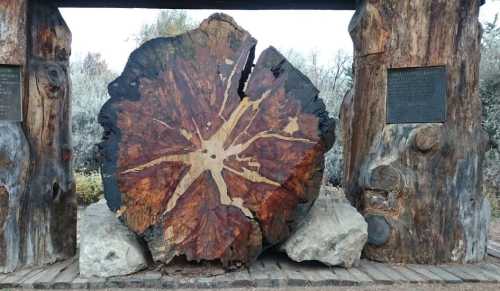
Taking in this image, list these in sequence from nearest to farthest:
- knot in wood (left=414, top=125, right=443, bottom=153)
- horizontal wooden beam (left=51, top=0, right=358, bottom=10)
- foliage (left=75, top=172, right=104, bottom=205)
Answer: knot in wood (left=414, top=125, right=443, bottom=153)
horizontal wooden beam (left=51, top=0, right=358, bottom=10)
foliage (left=75, top=172, right=104, bottom=205)

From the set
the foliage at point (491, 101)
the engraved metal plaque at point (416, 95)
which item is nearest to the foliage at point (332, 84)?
the foliage at point (491, 101)

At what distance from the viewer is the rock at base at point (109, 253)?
3.17 m

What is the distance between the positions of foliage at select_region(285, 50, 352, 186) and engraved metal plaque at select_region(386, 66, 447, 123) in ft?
19.0

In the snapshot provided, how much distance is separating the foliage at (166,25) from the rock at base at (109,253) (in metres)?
15.6

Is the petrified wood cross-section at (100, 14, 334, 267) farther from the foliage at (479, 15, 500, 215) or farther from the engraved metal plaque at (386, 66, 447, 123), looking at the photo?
the foliage at (479, 15, 500, 215)

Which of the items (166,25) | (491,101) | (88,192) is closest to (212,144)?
(88,192)

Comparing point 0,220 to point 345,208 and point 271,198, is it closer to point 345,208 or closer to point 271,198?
point 271,198

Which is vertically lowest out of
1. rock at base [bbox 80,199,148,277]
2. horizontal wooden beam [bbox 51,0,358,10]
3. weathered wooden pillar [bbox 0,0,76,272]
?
rock at base [bbox 80,199,148,277]

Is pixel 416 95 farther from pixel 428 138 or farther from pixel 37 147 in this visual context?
pixel 37 147

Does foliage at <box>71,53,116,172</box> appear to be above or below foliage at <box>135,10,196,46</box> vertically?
below

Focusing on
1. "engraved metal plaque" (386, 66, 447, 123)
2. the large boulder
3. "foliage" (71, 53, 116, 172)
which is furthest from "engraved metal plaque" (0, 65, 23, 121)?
"foliage" (71, 53, 116, 172)

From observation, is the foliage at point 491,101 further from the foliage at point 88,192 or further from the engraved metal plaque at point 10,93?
the engraved metal plaque at point 10,93

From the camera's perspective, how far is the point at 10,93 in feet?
11.4

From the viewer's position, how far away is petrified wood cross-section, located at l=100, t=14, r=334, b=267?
10.3 feet
